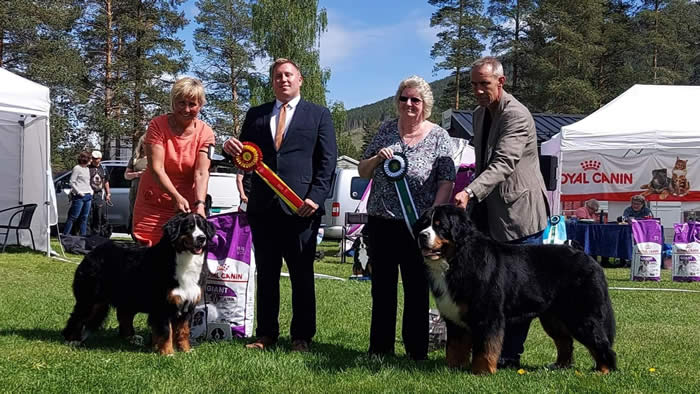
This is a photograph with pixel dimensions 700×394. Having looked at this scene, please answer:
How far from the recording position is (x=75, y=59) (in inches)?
996

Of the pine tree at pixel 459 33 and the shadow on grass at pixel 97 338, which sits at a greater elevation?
the pine tree at pixel 459 33

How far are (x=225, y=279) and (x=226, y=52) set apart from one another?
29.0 m

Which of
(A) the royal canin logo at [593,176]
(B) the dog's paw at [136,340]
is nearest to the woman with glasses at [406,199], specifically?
(B) the dog's paw at [136,340]

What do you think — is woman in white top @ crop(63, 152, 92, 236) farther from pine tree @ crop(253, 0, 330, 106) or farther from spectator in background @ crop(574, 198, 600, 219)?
pine tree @ crop(253, 0, 330, 106)

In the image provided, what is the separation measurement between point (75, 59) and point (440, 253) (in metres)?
25.1

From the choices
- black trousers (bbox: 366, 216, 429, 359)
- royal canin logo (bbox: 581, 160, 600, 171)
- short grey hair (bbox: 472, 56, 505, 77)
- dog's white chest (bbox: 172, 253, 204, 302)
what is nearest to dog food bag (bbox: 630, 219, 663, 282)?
royal canin logo (bbox: 581, 160, 600, 171)

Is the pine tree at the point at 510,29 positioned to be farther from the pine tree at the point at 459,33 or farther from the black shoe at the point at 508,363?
the black shoe at the point at 508,363

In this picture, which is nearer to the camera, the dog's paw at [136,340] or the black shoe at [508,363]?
the black shoe at [508,363]

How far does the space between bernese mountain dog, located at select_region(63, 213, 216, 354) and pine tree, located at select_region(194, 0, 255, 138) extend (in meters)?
27.7

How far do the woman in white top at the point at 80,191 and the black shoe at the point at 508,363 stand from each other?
991 cm

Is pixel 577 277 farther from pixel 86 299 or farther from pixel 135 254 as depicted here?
pixel 86 299

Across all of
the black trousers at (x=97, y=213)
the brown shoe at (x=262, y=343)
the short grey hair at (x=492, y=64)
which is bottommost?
the brown shoe at (x=262, y=343)

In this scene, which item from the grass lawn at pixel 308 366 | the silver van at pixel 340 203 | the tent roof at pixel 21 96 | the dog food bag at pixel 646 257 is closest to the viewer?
the grass lawn at pixel 308 366

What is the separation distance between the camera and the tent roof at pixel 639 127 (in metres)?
11.3
